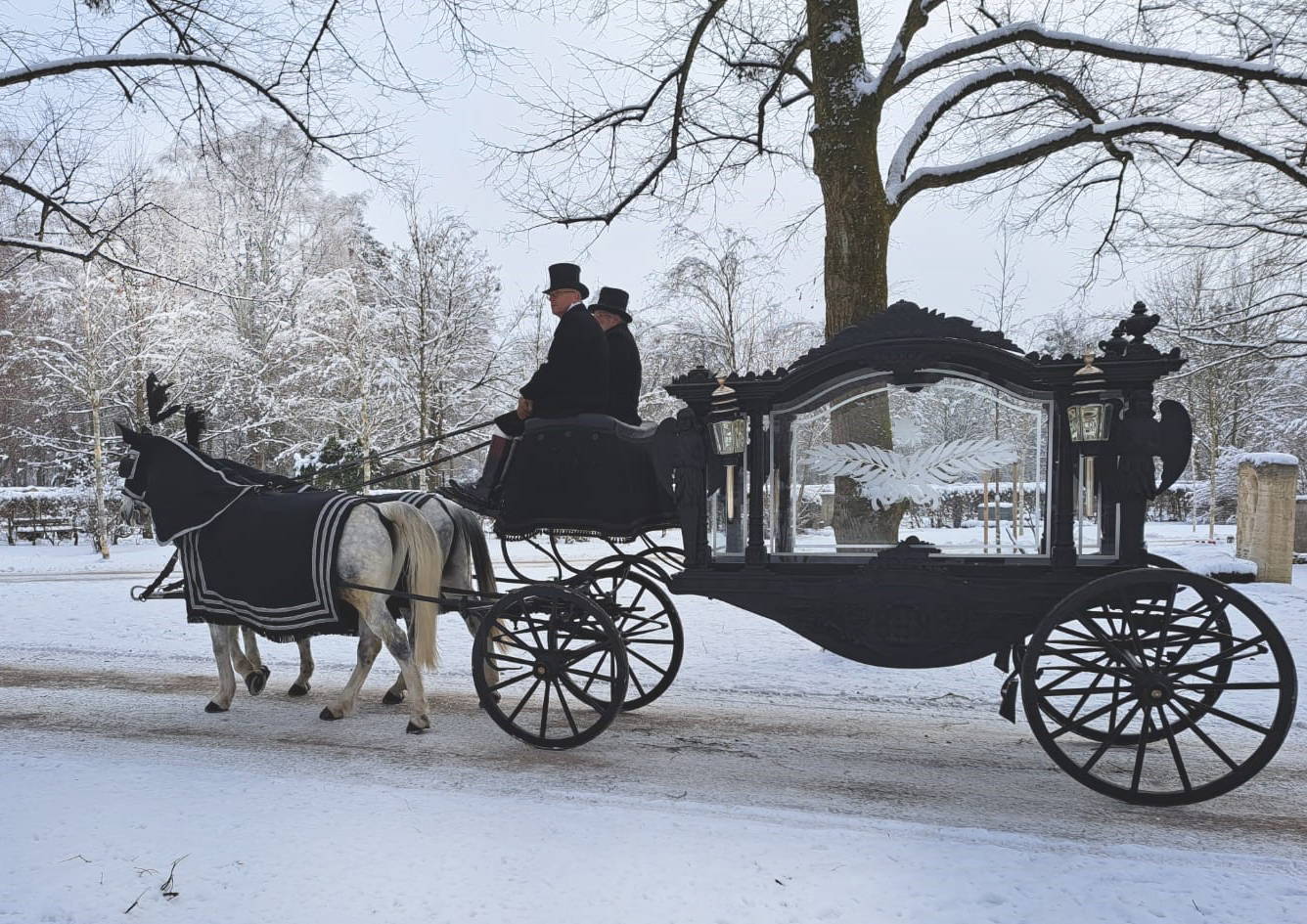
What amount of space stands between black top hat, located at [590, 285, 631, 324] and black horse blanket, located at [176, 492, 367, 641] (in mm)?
1993

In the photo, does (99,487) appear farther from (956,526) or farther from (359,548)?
(956,526)

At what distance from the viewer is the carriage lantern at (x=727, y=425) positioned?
4.29m

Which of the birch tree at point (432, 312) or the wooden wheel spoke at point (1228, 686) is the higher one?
the birch tree at point (432, 312)

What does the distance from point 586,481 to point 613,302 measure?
1.48m

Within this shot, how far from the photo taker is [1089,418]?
395 centimetres

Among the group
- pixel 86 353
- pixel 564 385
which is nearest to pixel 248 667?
pixel 564 385

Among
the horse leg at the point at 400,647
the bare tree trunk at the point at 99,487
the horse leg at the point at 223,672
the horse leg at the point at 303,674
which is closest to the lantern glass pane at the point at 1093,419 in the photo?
the horse leg at the point at 400,647

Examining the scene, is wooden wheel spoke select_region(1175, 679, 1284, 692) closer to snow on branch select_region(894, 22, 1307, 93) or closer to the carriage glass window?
the carriage glass window

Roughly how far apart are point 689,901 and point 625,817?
2.41 feet

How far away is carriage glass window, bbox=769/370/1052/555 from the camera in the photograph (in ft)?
13.7

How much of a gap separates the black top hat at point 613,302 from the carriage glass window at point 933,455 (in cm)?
168

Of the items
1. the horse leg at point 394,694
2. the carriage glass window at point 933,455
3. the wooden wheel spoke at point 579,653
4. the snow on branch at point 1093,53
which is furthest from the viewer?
the snow on branch at point 1093,53

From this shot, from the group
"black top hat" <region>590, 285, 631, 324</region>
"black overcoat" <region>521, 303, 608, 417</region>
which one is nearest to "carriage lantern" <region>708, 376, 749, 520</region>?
"black overcoat" <region>521, 303, 608, 417</region>

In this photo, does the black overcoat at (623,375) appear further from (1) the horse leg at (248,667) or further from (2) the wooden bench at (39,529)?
(2) the wooden bench at (39,529)
